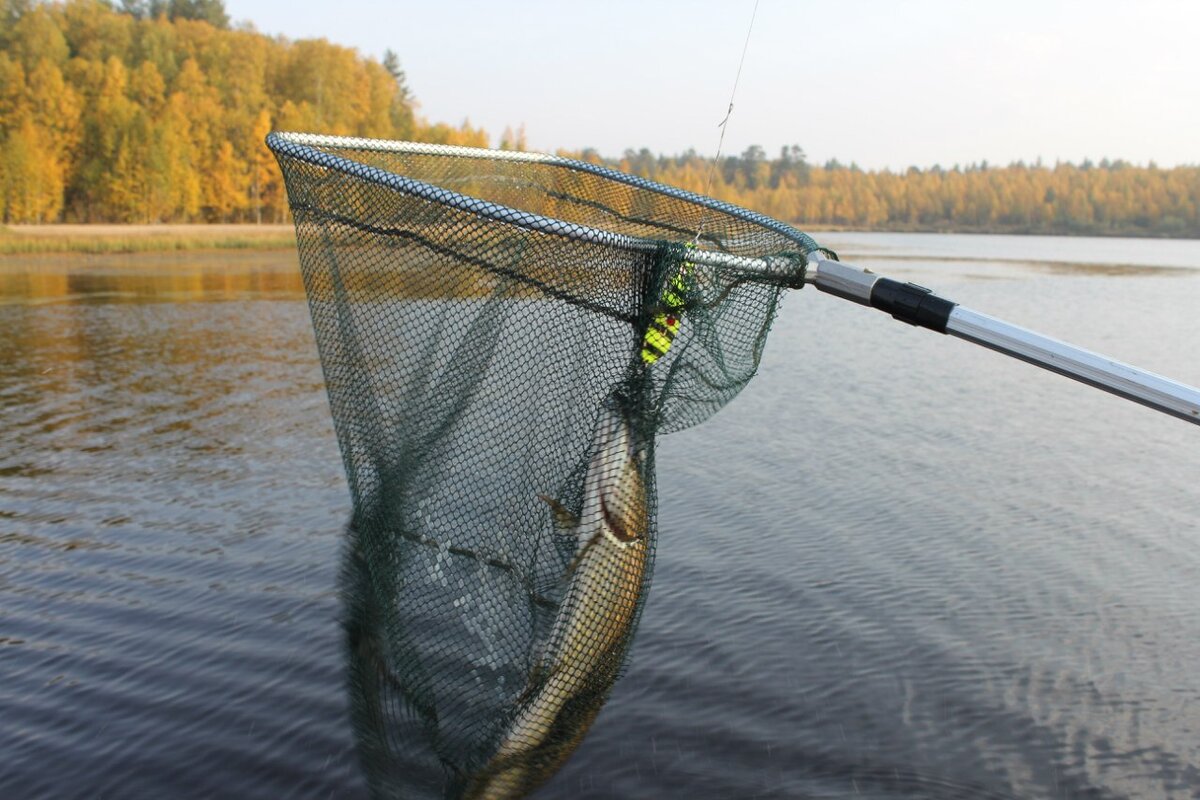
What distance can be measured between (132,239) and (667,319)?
173 ft

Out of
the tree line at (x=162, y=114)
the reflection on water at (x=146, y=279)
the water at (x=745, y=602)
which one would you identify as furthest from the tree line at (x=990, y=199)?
the water at (x=745, y=602)

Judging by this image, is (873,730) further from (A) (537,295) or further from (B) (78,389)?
(B) (78,389)

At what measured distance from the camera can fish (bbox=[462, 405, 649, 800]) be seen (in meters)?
4.30

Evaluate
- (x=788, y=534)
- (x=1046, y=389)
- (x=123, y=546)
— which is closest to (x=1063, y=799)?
(x=788, y=534)

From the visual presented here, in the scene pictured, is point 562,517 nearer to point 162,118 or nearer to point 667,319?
point 667,319

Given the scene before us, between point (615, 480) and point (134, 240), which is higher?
point (615, 480)

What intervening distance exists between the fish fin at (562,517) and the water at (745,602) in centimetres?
143

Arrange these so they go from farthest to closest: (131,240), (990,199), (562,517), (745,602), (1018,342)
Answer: (990,199), (131,240), (745,602), (562,517), (1018,342)

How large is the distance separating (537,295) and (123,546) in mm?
5475

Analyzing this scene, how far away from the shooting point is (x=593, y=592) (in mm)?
4344

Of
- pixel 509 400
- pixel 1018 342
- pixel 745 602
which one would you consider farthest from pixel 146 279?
pixel 1018 342

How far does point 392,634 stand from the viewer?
5273mm

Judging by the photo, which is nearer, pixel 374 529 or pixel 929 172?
pixel 374 529

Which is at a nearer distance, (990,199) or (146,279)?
(146,279)
